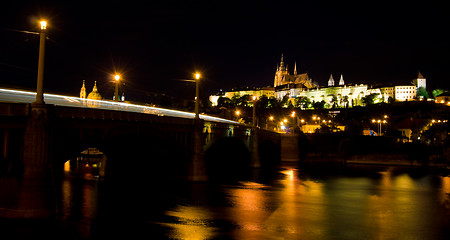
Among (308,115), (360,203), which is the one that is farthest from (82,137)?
(308,115)

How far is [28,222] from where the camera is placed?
64.8ft

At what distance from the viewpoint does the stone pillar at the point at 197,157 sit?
3867 cm

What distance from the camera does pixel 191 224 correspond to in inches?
942

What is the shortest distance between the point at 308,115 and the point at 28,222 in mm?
162740

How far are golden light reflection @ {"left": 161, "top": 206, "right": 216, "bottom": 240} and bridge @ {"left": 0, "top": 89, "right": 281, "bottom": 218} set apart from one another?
6.31 m

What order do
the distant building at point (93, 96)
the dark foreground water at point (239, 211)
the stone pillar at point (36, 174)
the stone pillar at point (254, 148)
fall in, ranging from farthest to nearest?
the stone pillar at point (254, 148), the distant building at point (93, 96), the dark foreground water at point (239, 211), the stone pillar at point (36, 174)

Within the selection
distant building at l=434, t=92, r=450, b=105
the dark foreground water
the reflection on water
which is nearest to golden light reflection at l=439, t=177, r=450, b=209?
the reflection on water

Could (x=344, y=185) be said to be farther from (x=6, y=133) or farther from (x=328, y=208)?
(x=6, y=133)

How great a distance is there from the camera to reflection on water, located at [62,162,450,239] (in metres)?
22.7

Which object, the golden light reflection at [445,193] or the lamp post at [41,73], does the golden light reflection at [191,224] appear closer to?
the lamp post at [41,73]

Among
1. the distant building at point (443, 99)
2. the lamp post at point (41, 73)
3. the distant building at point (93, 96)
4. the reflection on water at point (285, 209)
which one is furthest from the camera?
the distant building at point (443, 99)

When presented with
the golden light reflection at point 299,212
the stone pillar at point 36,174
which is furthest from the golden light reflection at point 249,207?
the stone pillar at point 36,174

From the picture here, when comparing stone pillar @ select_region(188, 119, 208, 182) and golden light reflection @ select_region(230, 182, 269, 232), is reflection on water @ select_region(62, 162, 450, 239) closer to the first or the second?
golden light reflection @ select_region(230, 182, 269, 232)

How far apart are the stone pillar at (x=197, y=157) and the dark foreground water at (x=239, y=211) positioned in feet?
4.07
